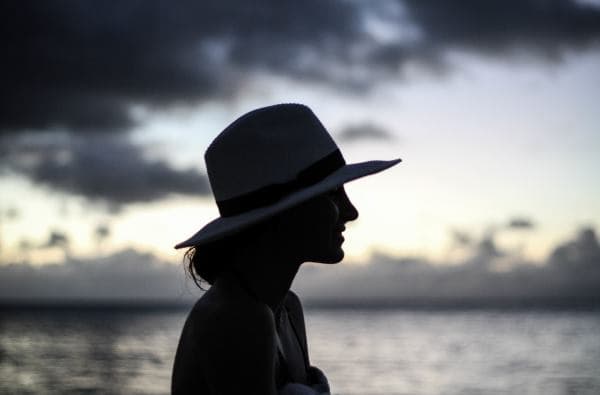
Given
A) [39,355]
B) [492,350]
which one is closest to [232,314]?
[39,355]

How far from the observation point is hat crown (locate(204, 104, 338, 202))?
6.91ft

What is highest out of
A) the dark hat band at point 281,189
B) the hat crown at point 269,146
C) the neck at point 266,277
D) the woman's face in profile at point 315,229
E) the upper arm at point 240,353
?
the hat crown at point 269,146

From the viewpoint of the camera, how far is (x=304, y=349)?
7.68ft

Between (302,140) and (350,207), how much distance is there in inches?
10.3

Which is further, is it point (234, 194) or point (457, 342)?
point (457, 342)

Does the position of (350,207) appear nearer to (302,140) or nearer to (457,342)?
(302,140)

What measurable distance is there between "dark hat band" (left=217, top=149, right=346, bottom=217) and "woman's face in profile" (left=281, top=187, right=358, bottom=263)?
6 cm

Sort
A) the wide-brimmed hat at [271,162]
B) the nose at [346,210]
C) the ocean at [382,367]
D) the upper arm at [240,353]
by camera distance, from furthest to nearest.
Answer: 1. the ocean at [382,367]
2. the nose at [346,210]
3. the wide-brimmed hat at [271,162]
4. the upper arm at [240,353]

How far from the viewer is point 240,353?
1973 mm

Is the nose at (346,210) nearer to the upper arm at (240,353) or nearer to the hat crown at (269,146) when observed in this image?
the hat crown at (269,146)

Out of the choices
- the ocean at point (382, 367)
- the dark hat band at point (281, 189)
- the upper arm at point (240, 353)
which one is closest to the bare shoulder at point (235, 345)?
the upper arm at point (240, 353)

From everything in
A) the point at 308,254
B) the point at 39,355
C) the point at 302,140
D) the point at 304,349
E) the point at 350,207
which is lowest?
the point at 304,349

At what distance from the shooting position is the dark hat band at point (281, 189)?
2.11 metres

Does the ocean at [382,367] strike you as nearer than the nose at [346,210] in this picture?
No
